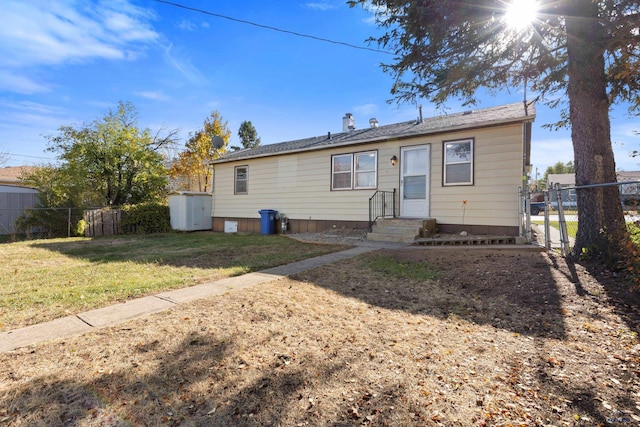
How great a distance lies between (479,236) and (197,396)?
7648 millimetres

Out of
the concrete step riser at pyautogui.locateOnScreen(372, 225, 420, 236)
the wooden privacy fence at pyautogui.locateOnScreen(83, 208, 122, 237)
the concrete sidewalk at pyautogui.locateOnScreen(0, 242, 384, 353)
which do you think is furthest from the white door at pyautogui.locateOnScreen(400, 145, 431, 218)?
the wooden privacy fence at pyautogui.locateOnScreen(83, 208, 122, 237)

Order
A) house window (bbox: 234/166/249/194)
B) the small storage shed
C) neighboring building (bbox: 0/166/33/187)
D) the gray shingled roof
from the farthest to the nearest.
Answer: neighboring building (bbox: 0/166/33/187), the small storage shed, house window (bbox: 234/166/249/194), the gray shingled roof

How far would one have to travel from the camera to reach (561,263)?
5.04 m

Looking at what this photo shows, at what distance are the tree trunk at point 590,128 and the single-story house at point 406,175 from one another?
2.03m

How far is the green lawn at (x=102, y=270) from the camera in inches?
144

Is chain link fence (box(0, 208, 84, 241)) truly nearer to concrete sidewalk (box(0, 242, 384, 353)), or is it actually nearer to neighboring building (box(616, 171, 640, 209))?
concrete sidewalk (box(0, 242, 384, 353))

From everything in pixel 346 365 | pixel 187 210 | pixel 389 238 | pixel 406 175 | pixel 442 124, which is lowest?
pixel 346 365

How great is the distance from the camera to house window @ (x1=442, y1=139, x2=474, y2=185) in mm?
8383

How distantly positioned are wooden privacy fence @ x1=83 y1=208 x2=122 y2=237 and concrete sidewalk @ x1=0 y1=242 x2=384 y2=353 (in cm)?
1026

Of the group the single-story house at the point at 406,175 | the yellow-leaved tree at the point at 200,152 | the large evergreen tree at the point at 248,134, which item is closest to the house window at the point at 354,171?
the single-story house at the point at 406,175

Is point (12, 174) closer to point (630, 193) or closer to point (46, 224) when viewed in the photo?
point (46, 224)

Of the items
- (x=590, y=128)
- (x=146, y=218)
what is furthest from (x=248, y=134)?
(x=590, y=128)

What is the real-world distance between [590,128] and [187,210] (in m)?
13.4

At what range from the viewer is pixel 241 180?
45.0 ft
